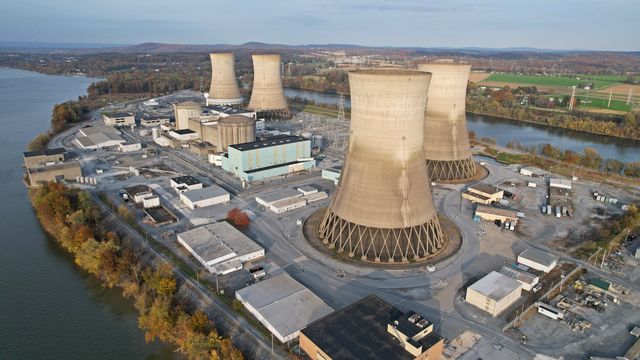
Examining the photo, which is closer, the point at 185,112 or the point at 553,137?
the point at 185,112

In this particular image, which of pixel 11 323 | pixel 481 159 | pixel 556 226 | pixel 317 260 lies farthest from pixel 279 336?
pixel 481 159

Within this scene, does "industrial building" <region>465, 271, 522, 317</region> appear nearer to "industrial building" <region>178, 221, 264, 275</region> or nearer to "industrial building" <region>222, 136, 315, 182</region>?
"industrial building" <region>178, 221, 264, 275</region>

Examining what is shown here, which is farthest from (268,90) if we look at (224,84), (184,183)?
(184,183)

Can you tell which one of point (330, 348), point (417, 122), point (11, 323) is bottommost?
point (11, 323)

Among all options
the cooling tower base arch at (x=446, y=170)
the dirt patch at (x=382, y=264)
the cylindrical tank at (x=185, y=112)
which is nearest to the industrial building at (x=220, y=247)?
the dirt patch at (x=382, y=264)

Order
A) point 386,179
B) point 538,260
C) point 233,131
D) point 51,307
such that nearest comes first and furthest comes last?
point 51,307, point 386,179, point 538,260, point 233,131

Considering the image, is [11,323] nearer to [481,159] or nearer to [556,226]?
[556,226]

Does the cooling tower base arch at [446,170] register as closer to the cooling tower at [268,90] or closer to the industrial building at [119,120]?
the cooling tower at [268,90]

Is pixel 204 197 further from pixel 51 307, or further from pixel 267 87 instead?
pixel 267 87

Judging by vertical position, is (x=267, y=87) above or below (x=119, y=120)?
above
